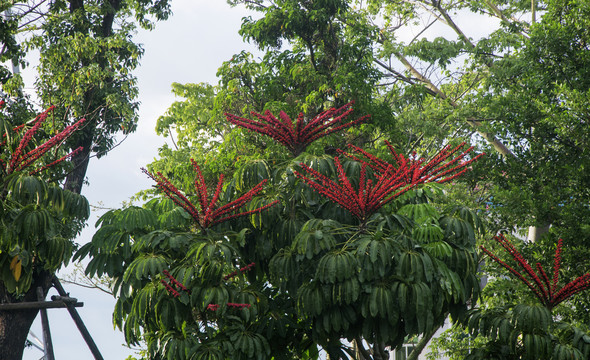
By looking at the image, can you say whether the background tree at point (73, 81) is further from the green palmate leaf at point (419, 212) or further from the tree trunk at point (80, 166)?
the green palmate leaf at point (419, 212)

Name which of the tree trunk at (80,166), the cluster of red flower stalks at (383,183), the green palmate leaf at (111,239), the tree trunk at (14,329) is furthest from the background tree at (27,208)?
the tree trunk at (80,166)

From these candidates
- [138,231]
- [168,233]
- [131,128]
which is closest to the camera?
[168,233]

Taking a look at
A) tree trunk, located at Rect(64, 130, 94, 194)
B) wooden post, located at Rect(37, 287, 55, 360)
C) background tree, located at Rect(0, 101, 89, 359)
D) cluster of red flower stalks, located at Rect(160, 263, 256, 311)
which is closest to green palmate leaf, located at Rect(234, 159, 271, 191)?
cluster of red flower stalks, located at Rect(160, 263, 256, 311)

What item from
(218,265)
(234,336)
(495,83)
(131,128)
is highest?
(131,128)

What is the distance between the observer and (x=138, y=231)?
771 centimetres

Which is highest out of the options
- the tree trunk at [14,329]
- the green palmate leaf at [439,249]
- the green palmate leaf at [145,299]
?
the tree trunk at [14,329]

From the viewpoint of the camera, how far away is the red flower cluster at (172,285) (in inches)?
255

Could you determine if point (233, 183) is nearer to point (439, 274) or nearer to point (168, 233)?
point (168, 233)

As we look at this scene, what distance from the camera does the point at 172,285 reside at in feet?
22.1

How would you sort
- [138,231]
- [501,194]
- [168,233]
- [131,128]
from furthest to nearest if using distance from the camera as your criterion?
[131,128], [501,194], [138,231], [168,233]

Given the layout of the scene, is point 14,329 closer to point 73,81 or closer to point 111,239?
point 73,81

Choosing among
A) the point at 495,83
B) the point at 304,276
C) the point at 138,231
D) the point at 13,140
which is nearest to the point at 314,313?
the point at 304,276

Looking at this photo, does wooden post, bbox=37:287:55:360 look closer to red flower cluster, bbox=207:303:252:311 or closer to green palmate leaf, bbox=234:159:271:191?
green palmate leaf, bbox=234:159:271:191

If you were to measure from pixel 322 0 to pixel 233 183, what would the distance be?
23.2ft
